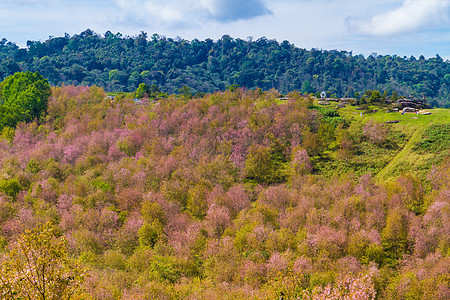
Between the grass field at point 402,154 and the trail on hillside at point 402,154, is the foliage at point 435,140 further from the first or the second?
the trail on hillside at point 402,154

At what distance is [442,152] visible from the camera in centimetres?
6341

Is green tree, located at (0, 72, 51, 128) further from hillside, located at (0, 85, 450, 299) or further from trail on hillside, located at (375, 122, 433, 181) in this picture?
trail on hillside, located at (375, 122, 433, 181)

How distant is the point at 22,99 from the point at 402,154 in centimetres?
10898

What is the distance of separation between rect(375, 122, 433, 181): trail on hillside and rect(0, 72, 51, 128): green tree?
10092 centimetres

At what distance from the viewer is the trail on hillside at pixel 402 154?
63.5 meters

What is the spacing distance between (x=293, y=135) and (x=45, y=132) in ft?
230

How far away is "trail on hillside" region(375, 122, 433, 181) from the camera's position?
63484mm

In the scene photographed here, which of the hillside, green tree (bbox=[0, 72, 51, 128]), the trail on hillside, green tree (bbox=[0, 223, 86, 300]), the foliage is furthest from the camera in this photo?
green tree (bbox=[0, 72, 51, 128])

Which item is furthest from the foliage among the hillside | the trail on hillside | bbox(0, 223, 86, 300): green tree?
bbox(0, 223, 86, 300): green tree

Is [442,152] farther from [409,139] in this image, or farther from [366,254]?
[366,254]

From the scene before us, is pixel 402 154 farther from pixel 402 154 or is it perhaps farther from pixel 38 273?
pixel 38 273

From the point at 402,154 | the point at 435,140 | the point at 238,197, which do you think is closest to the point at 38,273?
the point at 238,197

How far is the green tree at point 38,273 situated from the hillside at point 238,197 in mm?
1108

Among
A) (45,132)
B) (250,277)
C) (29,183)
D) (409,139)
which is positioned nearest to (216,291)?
(250,277)
